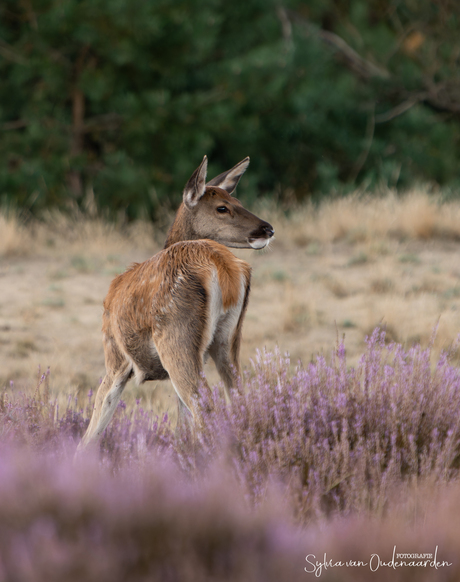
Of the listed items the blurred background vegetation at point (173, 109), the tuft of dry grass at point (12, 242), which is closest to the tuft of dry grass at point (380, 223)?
the blurred background vegetation at point (173, 109)

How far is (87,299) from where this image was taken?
8.65m

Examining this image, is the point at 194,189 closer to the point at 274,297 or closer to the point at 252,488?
the point at 252,488

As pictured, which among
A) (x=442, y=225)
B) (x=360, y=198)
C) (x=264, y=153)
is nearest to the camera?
(x=442, y=225)

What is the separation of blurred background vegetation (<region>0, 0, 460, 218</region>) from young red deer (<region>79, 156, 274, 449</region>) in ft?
28.9

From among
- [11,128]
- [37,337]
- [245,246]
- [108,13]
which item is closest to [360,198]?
[108,13]

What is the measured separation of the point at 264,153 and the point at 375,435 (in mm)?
12418

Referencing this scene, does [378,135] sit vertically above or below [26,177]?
above

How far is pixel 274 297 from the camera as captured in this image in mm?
8852

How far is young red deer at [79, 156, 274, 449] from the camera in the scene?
362 centimetres

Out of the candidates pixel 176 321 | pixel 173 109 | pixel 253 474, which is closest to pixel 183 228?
pixel 176 321

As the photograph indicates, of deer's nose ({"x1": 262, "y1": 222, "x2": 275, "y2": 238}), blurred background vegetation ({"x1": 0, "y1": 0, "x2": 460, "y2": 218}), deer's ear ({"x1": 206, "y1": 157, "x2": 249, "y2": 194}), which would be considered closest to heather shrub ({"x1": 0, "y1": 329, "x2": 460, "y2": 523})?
deer's nose ({"x1": 262, "y1": 222, "x2": 275, "y2": 238})

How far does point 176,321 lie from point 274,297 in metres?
5.29

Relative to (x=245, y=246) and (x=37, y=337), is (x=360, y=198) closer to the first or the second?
(x=37, y=337)

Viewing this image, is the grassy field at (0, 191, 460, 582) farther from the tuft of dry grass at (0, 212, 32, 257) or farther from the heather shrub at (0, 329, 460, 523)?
the tuft of dry grass at (0, 212, 32, 257)
